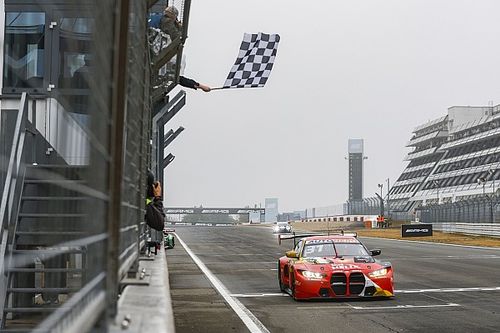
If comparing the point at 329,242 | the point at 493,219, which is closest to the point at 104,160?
the point at 329,242

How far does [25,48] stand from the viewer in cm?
866

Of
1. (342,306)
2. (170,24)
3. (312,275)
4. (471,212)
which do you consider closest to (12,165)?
(170,24)

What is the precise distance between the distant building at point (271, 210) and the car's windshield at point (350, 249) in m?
133

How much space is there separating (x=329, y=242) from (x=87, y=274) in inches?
466

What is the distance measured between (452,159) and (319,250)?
9925 cm

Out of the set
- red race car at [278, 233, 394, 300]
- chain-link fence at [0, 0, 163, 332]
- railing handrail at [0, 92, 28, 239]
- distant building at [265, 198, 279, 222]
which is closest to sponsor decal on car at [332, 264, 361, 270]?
red race car at [278, 233, 394, 300]

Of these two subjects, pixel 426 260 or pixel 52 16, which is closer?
pixel 52 16

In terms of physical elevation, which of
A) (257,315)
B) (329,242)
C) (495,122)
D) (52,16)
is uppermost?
(495,122)

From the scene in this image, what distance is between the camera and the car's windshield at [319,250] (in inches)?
536

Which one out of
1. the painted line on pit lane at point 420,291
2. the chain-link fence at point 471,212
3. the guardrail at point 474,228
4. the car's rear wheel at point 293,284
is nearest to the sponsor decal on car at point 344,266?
the car's rear wheel at point 293,284

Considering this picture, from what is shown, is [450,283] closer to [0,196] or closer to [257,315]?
[257,315]

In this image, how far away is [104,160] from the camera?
2125 millimetres

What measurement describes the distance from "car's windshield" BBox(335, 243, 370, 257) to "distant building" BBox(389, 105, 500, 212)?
70582 mm

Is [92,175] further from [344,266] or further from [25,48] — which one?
[344,266]
